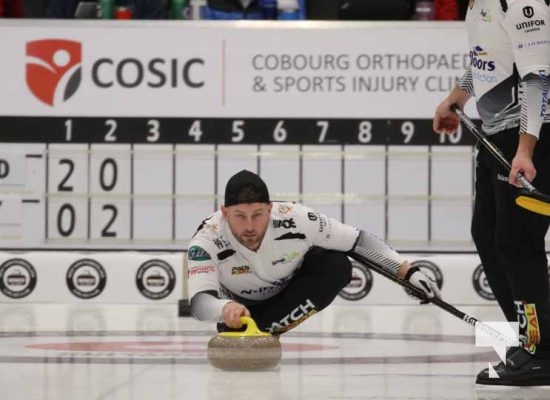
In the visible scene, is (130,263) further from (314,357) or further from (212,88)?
(314,357)

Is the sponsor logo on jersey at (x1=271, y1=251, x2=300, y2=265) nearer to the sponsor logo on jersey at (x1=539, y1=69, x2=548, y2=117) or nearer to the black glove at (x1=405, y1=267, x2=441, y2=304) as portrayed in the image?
the black glove at (x1=405, y1=267, x2=441, y2=304)

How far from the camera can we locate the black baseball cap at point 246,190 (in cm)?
518

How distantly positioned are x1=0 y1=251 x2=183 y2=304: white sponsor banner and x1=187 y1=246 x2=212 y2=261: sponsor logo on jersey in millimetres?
3992

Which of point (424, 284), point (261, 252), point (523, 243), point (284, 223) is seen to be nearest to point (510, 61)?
point (523, 243)

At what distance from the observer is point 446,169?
364 inches

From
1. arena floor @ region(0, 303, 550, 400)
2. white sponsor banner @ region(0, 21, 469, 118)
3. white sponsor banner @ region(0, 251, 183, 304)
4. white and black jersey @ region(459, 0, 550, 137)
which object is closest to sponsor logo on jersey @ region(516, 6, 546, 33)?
white and black jersey @ region(459, 0, 550, 137)

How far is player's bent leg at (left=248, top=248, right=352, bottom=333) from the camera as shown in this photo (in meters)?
5.63

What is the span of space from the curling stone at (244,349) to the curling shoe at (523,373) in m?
0.85

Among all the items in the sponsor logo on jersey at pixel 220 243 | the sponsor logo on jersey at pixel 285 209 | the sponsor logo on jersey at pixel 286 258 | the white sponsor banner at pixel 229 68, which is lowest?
the sponsor logo on jersey at pixel 286 258

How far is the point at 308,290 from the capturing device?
5.62 metres

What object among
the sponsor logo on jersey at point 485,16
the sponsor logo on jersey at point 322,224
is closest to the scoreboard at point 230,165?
the sponsor logo on jersey at point 322,224

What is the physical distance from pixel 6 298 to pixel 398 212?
9.07ft

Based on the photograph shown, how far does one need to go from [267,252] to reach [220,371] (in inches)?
22.4

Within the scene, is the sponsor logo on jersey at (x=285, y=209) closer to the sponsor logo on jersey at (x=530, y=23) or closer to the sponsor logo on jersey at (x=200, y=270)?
the sponsor logo on jersey at (x=200, y=270)
